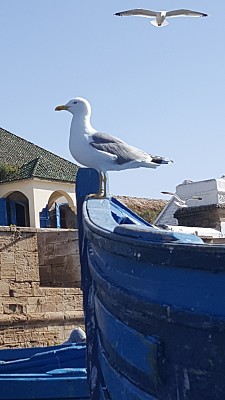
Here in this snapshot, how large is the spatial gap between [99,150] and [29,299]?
→ 693 centimetres

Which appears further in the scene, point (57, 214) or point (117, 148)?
point (57, 214)

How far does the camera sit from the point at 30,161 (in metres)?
18.5

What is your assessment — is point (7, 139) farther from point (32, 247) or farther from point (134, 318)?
point (134, 318)

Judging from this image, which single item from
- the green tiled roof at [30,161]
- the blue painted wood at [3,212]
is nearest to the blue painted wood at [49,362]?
the blue painted wood at [3,212]

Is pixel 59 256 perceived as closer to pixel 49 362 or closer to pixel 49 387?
pixel 49 362

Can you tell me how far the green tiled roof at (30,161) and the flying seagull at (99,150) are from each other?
12632mm

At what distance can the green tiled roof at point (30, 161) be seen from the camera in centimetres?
1771

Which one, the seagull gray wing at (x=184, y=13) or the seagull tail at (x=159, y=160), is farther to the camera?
the seagull gray wing at (x=184, y=13)

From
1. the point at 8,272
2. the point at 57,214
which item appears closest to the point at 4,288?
the point at 8,272

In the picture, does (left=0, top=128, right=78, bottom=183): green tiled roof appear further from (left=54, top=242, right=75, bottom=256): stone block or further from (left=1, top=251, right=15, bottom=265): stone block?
(left=1, top=251, right=15, bottom=265): stone block

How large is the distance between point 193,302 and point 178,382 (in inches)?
14.3

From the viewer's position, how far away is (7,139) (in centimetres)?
2088

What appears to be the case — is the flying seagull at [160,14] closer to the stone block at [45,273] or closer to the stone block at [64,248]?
the stone block at [64,248]

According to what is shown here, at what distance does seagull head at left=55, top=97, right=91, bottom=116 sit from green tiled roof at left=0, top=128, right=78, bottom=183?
40.9 feet
